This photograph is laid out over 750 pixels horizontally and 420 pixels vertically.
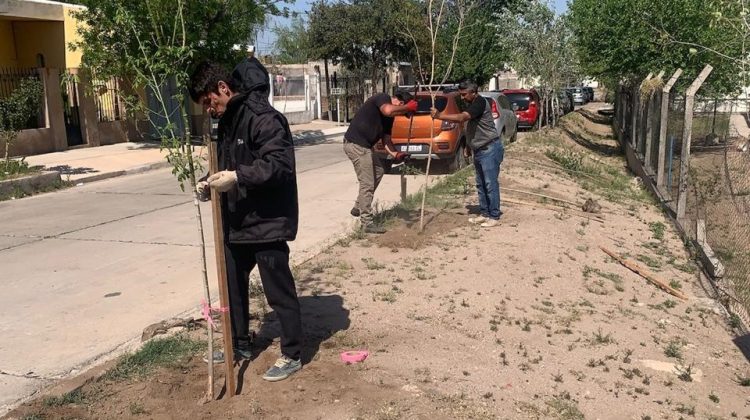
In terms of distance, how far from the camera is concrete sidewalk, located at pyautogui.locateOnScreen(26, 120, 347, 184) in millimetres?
13844

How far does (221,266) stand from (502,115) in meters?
13.5

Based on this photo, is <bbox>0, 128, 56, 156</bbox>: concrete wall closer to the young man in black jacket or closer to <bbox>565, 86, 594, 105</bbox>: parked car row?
the young man in black jacket

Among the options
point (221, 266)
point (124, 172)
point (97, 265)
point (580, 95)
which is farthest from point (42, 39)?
point (580, 95)

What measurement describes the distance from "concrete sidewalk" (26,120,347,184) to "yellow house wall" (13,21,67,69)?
303 cm

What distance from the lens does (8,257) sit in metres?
7.25

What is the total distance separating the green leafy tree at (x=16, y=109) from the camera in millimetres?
12812

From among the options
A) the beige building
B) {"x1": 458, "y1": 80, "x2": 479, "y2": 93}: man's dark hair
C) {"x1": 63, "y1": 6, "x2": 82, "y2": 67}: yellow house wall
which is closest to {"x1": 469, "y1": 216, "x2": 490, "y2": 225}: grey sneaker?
{"x1": 458, "y1": 80, "x2": 479, "y2": 93}: man's dark hair

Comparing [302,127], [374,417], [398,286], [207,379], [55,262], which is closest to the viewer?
[374,417]

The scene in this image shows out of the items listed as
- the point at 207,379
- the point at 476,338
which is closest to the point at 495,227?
the point at 476,338

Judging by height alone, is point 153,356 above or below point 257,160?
below

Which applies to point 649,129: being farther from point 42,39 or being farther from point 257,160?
point 42,39

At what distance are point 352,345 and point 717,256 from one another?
15.2 feet

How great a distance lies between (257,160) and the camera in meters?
3.48

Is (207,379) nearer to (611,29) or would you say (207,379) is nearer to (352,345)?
(352,345)
